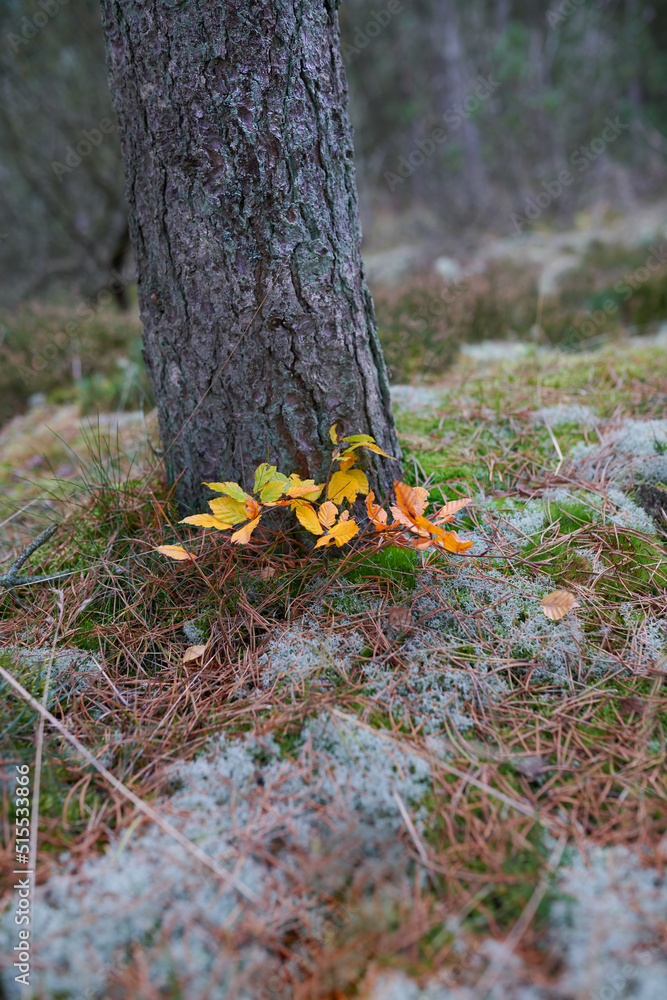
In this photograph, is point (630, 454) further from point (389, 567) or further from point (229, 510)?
point (229, 510)

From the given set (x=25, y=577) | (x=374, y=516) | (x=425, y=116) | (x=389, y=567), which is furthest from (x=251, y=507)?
(x=425, y=116)

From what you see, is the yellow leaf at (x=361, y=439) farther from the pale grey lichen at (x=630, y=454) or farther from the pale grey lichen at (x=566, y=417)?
the pale grey lichen at (x=566, y=417)

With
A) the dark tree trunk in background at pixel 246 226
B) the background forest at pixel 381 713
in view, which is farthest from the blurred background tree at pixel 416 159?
the dark tree trunk in background at pixel 246 226

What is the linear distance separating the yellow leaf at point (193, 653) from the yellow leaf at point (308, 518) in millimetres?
470

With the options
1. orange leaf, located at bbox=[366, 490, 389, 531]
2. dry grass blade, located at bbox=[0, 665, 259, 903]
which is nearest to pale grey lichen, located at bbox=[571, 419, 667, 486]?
orange leaf, located at bbox=[366, 490, 389, 531]

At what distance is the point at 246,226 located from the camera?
1.72 m

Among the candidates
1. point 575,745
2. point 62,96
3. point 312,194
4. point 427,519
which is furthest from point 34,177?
point 575,745

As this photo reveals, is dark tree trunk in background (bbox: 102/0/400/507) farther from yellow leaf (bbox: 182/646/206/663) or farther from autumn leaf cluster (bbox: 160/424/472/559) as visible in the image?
yellow leaf (bbox: 182/646/206/663)

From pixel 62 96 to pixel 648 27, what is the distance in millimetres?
16383

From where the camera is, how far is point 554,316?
15.1 feet

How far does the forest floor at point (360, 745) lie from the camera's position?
1074mm

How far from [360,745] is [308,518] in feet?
2.02

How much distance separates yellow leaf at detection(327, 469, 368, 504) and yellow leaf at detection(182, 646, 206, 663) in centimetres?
59

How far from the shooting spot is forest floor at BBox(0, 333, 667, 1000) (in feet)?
3.52
